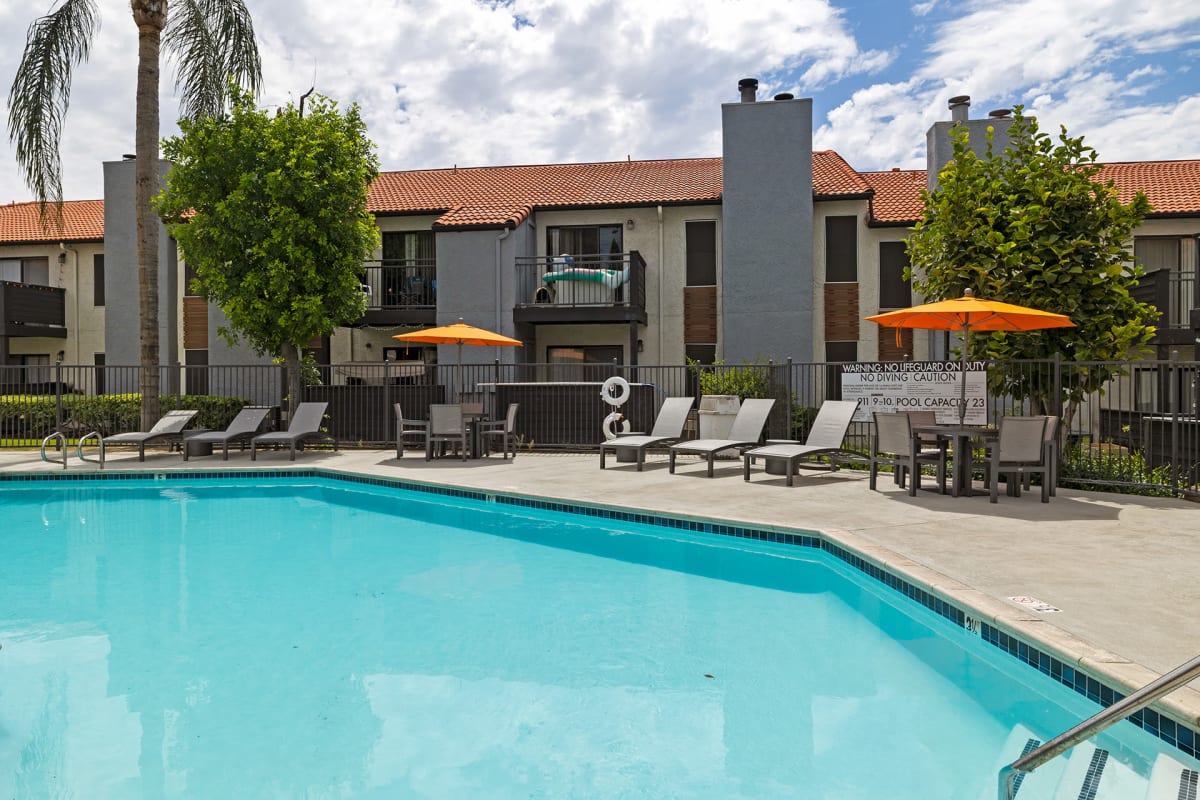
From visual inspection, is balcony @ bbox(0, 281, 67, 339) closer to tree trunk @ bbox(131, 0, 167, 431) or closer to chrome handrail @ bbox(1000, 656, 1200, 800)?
tree trunk @ bbox(131, 0, 167, 431)

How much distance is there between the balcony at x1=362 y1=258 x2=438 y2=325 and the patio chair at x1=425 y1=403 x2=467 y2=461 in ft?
21.3

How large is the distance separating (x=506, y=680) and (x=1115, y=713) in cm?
295

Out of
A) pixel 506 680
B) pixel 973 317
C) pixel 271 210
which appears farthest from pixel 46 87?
pixel 973 317

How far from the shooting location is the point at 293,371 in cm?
1573

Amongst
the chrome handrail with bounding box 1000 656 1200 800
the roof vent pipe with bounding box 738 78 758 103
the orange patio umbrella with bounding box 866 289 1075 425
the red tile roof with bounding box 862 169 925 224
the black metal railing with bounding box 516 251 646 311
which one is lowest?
the chrome handrail with bounding box 1000 656 1200 800

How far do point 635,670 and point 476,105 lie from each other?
1627 centimetres

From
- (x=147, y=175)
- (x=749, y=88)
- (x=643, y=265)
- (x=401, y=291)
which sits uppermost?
(x=749, y=88)

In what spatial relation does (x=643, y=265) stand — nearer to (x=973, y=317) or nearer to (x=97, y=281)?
(x=973, y=317)

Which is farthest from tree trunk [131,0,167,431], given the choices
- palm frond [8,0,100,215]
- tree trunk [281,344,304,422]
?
tree trunk [281,344,304,422]

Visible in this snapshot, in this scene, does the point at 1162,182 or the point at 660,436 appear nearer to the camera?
the point at 660,436

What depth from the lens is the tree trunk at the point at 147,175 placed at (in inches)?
585

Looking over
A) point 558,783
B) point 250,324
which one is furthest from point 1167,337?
point 250,324

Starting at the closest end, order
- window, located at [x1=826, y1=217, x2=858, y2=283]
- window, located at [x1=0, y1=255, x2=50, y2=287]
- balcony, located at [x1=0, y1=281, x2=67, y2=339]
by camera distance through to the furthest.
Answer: window, located at [x1=826, y1=217, x2=858, y2=283] < balcony, located at [x1=0, y1=281, x2=67, y2=339] < window, located at [x1=0, y1=255, x2=50, y2=287]

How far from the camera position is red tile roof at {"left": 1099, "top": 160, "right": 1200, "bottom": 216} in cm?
1816
